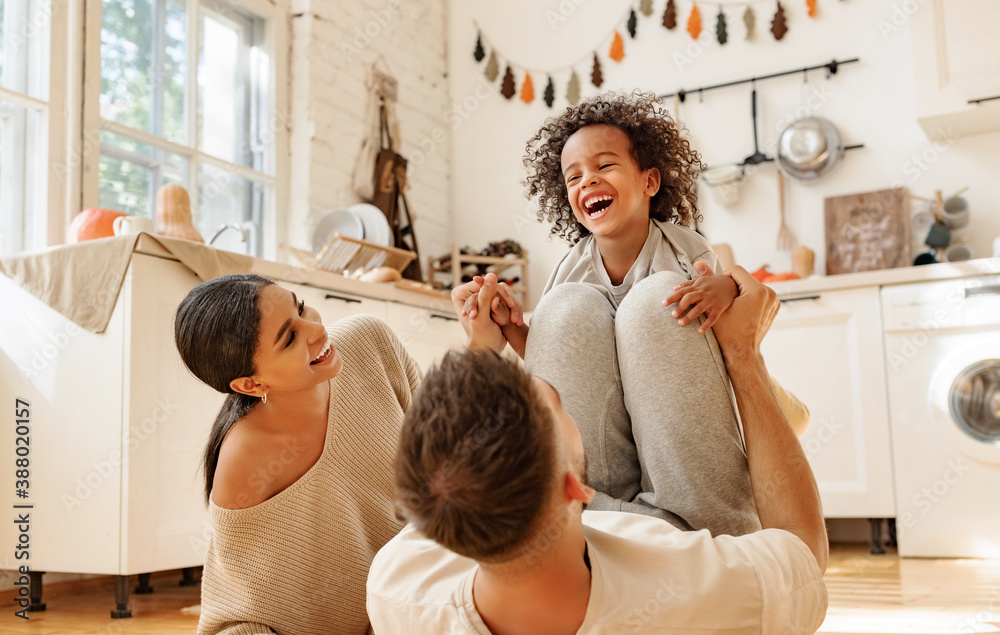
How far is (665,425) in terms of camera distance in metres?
1.11

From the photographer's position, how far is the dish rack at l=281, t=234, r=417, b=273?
3.36 metres

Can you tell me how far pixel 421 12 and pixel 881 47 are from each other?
7.79 feet

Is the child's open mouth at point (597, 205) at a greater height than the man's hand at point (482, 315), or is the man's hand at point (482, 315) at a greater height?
the child's open mouth at point (597, 205)

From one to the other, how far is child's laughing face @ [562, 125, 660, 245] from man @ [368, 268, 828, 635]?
73 centimetres

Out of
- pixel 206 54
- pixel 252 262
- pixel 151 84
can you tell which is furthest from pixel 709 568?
pixel 206 54

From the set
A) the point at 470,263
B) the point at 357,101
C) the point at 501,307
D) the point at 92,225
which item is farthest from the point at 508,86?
the point at 501,307

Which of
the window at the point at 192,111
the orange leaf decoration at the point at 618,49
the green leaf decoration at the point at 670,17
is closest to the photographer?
the window at the point at 192,111

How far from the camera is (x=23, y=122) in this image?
270 cm

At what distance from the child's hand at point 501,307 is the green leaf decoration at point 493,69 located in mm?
3608

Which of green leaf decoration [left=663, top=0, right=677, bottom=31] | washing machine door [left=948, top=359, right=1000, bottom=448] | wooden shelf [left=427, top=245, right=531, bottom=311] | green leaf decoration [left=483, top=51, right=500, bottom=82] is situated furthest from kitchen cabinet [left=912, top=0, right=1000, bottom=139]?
green leaf decoration [left=483, top=51, right=500, bottom=82]

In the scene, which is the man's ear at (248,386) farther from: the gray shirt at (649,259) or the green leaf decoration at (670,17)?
the green leaf decoration at (670,17)

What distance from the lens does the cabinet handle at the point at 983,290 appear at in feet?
9.56

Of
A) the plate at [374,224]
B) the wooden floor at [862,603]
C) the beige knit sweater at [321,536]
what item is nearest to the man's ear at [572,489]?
the beige knit sweater at [321,536]

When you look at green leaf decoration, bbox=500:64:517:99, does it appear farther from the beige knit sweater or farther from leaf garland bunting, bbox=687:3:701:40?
the beige knit sweater
